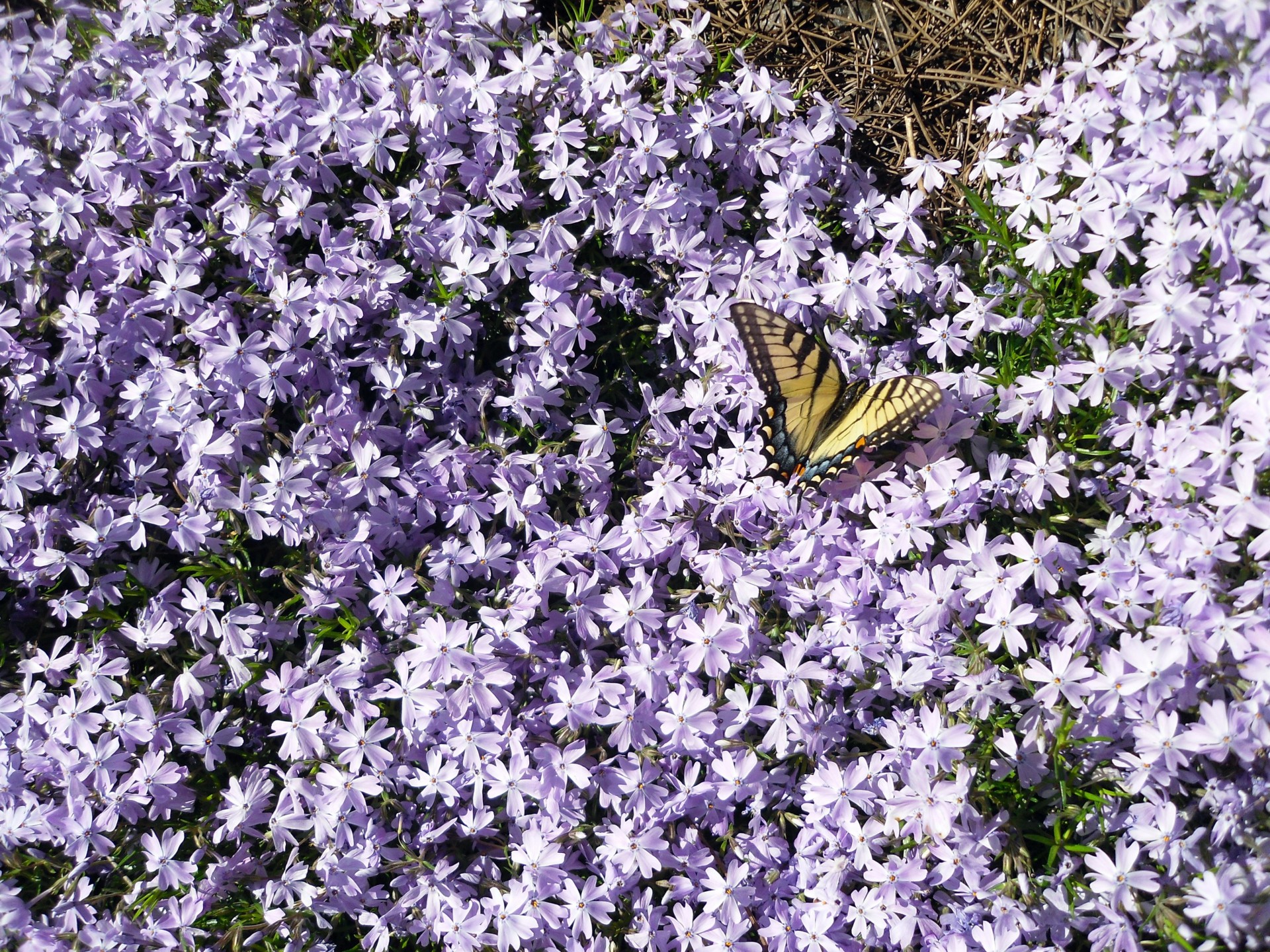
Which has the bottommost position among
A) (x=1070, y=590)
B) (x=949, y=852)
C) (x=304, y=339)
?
(x=949, y=852)

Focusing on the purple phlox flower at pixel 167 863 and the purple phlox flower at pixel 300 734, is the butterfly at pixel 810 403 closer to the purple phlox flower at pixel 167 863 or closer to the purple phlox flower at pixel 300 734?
the purple phlox flower at pixel 300 734

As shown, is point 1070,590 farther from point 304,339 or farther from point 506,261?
point 304,339

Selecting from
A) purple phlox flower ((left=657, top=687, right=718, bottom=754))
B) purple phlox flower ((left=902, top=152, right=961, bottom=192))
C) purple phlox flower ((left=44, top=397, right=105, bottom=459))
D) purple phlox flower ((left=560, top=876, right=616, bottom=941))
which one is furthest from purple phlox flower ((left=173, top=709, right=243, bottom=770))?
purple phlox flower ((left=902, top=152, right=961, bottom=192))

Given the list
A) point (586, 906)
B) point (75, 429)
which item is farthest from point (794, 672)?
point (75, 429)

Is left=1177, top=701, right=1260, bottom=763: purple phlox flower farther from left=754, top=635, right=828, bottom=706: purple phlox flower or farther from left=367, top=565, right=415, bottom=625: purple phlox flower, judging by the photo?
left=367, top=565, right=415, bottom=625: purple phlox flower

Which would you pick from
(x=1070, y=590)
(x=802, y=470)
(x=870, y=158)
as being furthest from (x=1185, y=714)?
(x=870, y=158)
